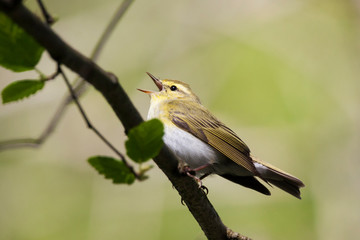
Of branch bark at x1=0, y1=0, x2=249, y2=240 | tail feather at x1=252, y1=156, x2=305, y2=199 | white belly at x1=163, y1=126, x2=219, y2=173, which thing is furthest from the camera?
tail feather at x1=252, y1=156, x2=305, y2=199

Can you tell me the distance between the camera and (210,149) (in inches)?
128

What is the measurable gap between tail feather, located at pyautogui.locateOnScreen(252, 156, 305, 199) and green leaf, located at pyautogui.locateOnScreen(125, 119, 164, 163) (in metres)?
2.28

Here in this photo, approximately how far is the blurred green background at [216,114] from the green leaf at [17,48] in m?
5.31

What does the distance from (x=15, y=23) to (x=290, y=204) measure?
23.2 feet

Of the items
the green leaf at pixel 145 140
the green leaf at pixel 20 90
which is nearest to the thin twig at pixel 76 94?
the green leaf at pixel 20 90

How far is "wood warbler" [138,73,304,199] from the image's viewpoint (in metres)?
3.14

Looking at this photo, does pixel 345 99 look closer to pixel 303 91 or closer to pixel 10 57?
pixel 303 91

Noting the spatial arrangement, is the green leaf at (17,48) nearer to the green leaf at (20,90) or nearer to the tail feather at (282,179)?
the green leaf at (20,90)

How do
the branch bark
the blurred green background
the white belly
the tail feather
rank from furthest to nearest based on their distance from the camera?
the blurred green background < the tail feather < the white belly < the branch bark

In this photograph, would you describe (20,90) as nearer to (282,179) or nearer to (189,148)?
(189,148)

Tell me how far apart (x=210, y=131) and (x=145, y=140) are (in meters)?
2.21

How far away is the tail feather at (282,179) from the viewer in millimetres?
3373

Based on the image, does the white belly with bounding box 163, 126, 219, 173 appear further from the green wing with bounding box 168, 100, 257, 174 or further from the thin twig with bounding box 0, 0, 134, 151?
the thin twig with bounding box 0, 0, 134, 151

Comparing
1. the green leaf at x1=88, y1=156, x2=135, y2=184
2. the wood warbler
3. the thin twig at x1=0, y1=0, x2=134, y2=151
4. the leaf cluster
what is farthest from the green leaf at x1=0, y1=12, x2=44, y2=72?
the wood warbler
